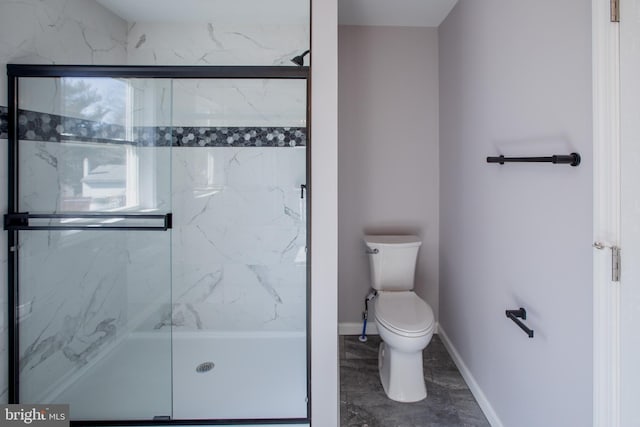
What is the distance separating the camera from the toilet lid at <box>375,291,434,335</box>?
1917 millimetres

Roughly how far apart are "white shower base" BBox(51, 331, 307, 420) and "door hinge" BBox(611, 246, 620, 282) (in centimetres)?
135

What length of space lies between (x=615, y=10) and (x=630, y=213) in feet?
1.91

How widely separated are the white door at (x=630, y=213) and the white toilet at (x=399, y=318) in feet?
3.26

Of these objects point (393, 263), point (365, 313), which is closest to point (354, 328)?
point (365, 313)

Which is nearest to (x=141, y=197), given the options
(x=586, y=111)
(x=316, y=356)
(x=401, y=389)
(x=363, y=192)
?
(x=316, y=356)

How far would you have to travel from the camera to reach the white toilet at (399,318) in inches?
75.9

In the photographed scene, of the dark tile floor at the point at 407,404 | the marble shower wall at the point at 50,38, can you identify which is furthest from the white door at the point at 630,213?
the marble shower wall at the point at 50,38

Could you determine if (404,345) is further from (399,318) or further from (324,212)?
(324,212)

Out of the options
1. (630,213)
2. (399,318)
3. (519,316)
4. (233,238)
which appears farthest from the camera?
(233,238)

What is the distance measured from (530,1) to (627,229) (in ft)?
3.44

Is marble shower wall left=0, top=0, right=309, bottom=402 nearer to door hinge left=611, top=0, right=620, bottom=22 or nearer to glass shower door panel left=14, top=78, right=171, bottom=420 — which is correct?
glass shower door panel left=14, top=78, right=171, bottom=420

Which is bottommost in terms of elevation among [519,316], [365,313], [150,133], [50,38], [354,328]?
[354,328]

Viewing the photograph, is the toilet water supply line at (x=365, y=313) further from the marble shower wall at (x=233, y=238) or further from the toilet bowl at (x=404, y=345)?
the marble shower wall at (x=233, y=238)

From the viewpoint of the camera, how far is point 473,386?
2061 mm
